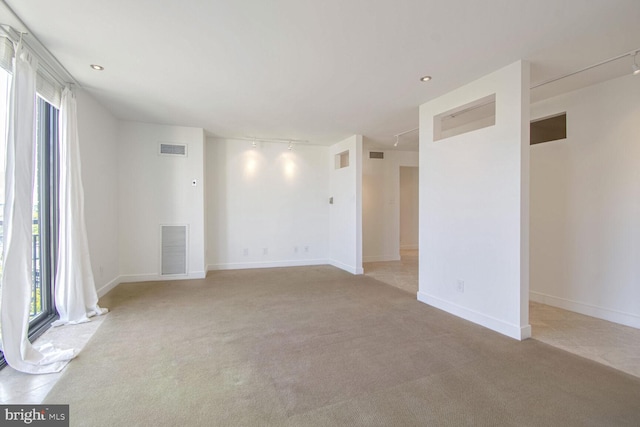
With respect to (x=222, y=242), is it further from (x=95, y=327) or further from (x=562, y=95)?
(x=562, y=95)

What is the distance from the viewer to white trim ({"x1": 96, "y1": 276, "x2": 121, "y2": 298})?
4.00m

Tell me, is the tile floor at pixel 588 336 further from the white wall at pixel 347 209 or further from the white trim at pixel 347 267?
the white wall at pixel 347 209

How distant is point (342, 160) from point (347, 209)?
4.46 ft

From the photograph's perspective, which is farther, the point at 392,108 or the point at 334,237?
the point at 334,237

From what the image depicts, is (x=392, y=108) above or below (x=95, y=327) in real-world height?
above

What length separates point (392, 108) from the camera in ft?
13.2

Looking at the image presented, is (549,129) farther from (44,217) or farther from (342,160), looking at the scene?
(44,217)

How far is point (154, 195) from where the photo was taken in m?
4.98

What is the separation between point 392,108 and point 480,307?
2782mm

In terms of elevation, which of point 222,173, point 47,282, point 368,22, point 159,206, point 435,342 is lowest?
point 435,342

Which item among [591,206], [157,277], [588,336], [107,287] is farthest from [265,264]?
[591,206]

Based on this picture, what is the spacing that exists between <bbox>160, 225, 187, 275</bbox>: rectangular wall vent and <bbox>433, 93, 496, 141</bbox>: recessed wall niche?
446 centimetres

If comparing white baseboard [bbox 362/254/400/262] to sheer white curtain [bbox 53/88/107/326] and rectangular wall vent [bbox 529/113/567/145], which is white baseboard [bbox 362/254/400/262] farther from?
sheer white curtain [bbox 53/88/107/326]

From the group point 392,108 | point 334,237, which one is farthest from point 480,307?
point 334,237
